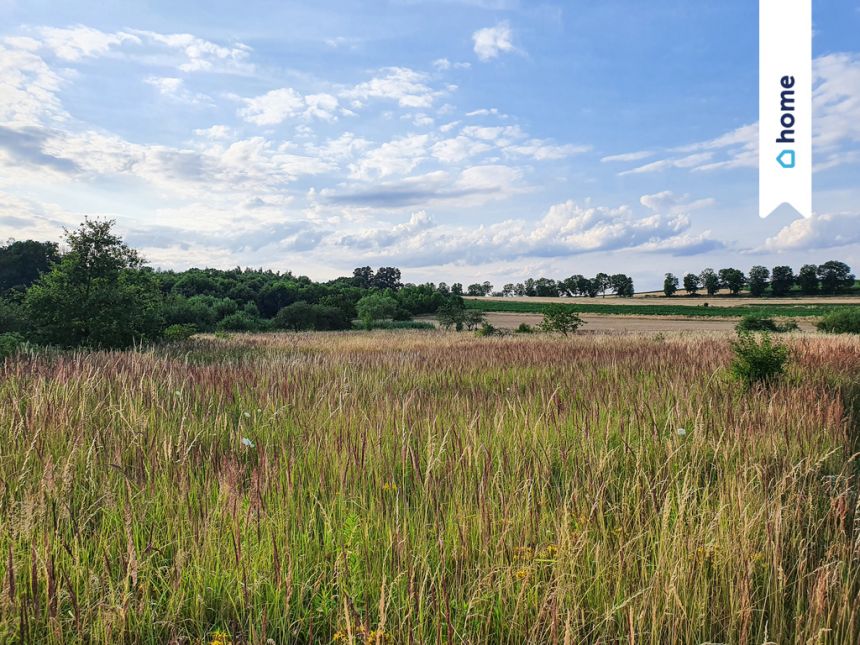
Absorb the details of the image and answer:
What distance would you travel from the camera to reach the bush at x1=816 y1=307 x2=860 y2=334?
3431cm

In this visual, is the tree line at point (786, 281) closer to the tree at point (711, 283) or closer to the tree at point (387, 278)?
the tree at point (711, 283)

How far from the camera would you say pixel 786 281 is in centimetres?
11212

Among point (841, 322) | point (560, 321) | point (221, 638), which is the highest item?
point (560, 321)

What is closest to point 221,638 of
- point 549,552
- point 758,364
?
point 549,552

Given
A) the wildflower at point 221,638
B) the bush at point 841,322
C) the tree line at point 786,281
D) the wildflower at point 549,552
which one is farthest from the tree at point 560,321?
the tree line at point 786,281

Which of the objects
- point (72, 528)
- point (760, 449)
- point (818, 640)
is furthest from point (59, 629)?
point (760, 449)

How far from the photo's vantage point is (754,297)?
359 ft

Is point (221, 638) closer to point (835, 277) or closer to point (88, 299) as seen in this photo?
point (88, 299)

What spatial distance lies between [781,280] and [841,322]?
92163 millimetres

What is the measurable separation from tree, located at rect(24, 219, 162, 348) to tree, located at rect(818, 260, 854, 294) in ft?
441

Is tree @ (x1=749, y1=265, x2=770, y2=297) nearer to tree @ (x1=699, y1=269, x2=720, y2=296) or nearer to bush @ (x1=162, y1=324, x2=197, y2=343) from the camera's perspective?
tree @ (x1=699, y1=269, x2=720, y2=296)

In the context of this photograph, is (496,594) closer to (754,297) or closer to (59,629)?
(59,629)

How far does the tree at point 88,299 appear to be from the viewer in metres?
14.9

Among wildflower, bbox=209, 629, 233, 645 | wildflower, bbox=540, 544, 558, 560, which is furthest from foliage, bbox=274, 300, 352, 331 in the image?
wildflower, bbox=209, 629, 233, 645
